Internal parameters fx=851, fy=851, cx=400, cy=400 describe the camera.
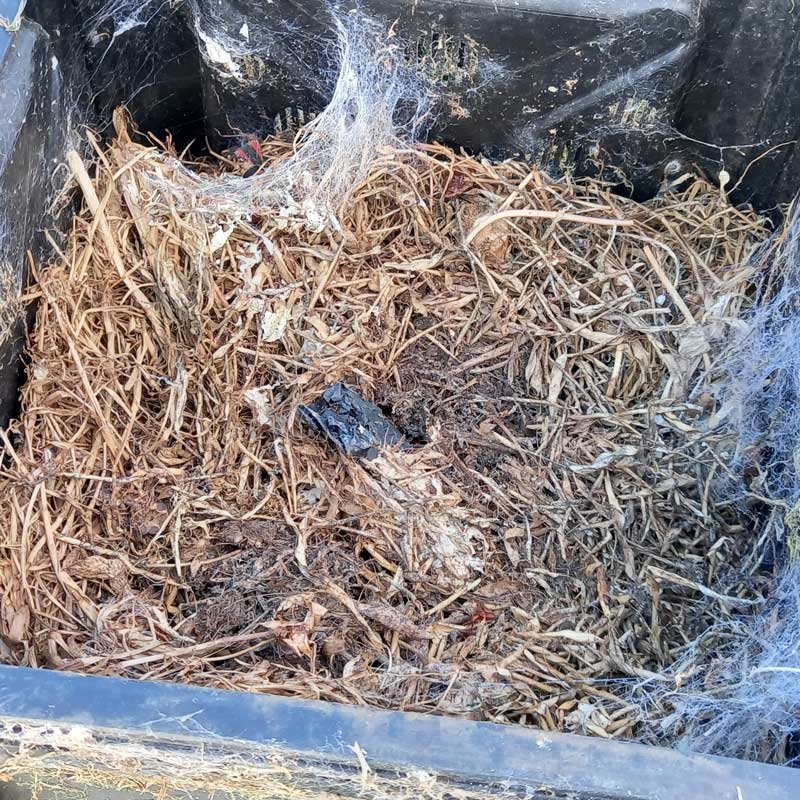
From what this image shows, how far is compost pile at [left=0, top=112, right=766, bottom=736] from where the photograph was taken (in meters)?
1.51

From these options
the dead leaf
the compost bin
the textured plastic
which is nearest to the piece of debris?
the compost bin

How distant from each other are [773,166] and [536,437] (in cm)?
87

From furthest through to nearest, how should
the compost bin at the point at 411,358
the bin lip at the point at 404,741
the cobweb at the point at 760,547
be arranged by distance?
the compost bin at the point at 411,358
the cobweb at the point at 760,547
the bin lip at the point at 404,741

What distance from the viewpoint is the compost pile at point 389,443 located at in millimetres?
1506

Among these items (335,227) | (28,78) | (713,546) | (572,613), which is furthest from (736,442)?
(28,78)

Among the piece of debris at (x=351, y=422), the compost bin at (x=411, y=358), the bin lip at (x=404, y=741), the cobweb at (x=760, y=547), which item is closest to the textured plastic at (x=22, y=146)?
the compost bin at (x=411, y=358)

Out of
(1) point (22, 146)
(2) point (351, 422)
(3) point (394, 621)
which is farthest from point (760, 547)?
(1) point (22, 146)

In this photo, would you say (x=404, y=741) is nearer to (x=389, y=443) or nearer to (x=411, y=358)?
(x=389, y=443)

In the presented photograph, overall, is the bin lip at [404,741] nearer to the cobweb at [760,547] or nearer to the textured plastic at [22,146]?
the cobweb at [760,547]

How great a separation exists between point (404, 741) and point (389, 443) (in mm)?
754

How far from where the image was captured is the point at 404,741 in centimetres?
106

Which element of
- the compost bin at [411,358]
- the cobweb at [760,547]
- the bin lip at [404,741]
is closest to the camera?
the bin lip at [404,741]

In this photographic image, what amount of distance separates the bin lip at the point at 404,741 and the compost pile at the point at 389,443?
Result: 32 cm

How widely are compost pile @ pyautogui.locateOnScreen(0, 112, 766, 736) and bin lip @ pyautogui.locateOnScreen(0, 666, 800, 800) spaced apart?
320 mm
